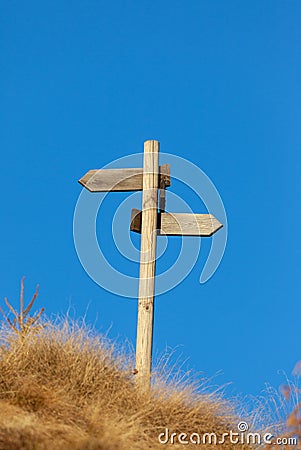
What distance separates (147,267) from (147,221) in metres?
0.62

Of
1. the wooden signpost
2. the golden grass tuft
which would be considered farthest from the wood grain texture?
the golden grass tuft

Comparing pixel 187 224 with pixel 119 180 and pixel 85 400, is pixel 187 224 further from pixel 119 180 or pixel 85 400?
pixel 85 400

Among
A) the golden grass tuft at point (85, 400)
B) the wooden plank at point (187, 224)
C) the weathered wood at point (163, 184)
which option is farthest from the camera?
the weathered wood at point (163, 184)

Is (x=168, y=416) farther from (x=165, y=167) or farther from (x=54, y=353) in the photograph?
(x=165, y=167)

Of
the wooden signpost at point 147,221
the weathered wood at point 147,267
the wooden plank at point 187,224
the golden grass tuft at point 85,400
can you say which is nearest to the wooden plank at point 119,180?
the wooden signpost at point 147,221

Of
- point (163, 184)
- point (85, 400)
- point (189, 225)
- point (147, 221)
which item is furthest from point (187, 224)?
point (85, 400)

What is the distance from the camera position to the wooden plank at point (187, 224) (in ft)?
30.1

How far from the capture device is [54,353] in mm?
8922

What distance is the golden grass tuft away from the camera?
6.91 meters

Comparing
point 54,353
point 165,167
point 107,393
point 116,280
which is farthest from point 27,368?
point 165,167

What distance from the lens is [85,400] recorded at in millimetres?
8062

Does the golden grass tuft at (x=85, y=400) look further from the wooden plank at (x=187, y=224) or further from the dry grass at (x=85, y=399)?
the wooden plank at (x=187, y=224)

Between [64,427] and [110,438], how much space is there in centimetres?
63

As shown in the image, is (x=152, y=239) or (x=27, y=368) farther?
(x=152, y=239)
